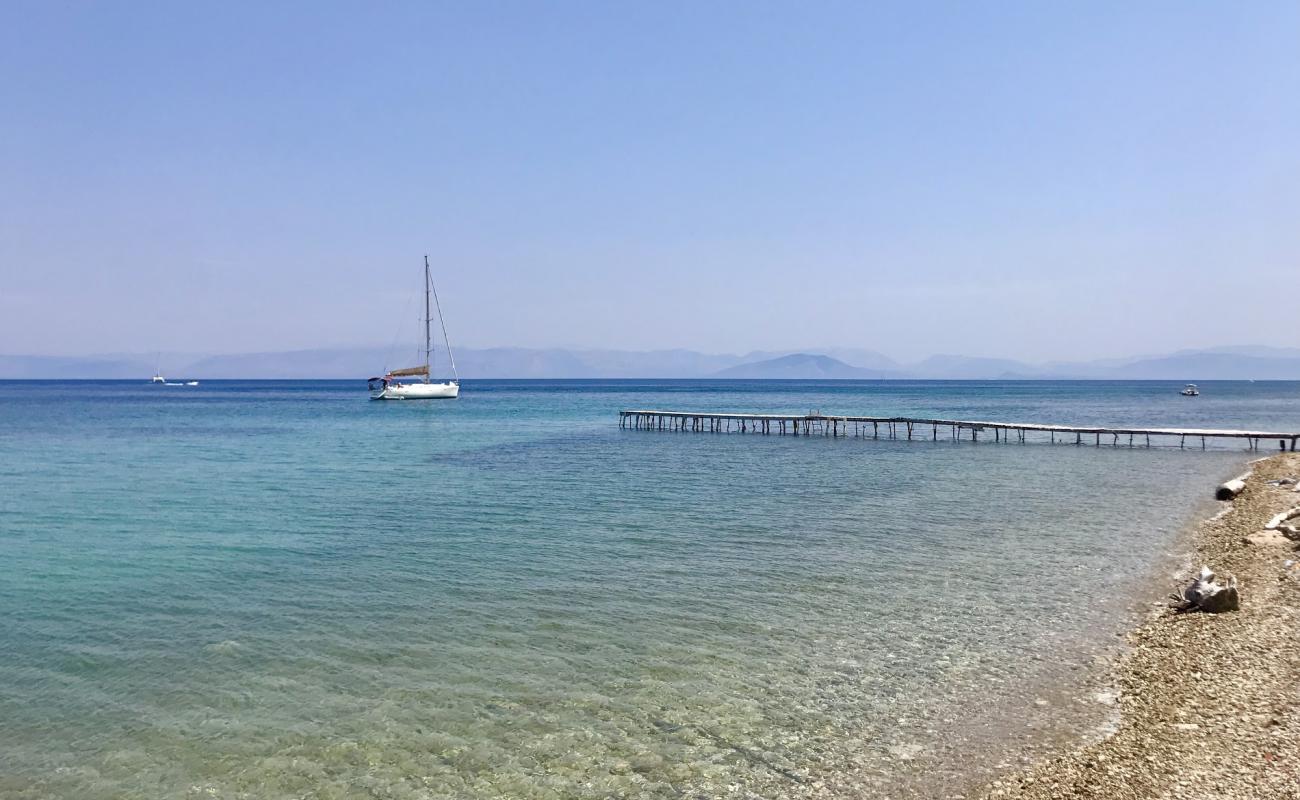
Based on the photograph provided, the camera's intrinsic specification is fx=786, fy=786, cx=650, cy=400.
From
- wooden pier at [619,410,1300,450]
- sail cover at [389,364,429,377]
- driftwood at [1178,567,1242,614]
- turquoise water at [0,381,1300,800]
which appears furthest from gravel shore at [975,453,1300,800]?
sail cover at [389,364,429,377]

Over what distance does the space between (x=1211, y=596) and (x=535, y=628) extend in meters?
10.9

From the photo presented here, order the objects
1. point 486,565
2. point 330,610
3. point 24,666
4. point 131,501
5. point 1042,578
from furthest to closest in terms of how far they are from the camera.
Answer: point 131,501 → point 486,565 → point 1042,578 → point 330,610 → point 24,666

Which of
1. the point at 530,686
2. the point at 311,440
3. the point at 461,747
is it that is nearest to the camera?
the point at 461,747

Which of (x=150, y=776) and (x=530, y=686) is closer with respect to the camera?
(x=150, y=776)

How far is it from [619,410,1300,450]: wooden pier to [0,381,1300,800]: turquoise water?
66.0 feet

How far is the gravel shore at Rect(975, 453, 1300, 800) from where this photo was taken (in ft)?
24.0

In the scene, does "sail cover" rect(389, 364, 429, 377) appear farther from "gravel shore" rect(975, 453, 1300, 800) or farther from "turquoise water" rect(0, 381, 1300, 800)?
"gravel shore" rect(975, 453, 1300, 800)

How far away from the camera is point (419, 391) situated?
102m

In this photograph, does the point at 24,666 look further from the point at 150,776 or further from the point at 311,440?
the point at 311,440

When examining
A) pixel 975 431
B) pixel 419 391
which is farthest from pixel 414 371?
pixel 975 431

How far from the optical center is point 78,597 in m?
14.4

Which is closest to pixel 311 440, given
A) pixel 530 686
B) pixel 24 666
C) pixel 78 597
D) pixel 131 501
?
pixel 131 501

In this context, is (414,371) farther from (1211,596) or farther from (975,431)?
(1211,596)

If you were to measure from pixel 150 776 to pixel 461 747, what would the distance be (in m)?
3.13
